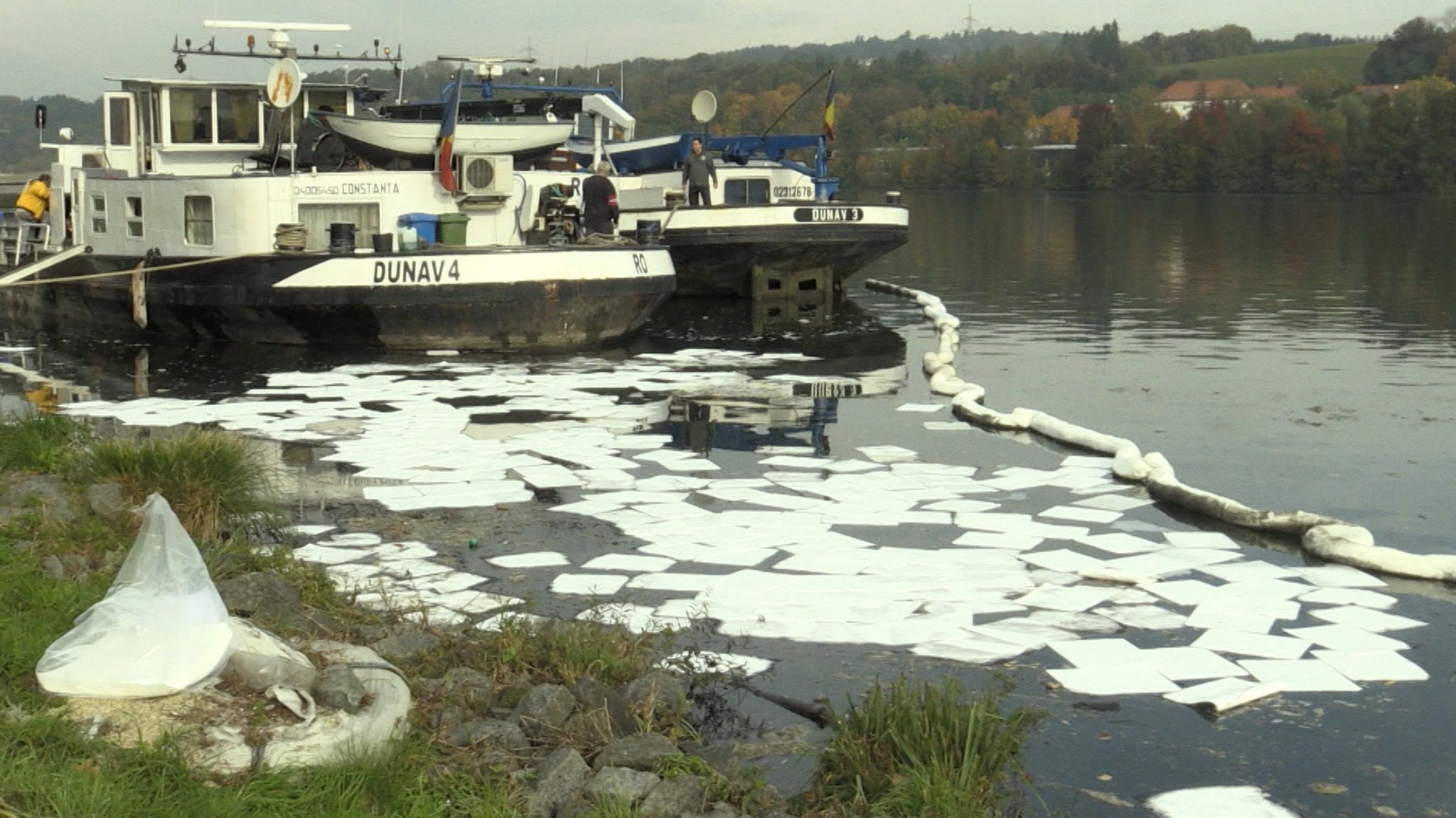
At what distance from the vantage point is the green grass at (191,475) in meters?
7.96

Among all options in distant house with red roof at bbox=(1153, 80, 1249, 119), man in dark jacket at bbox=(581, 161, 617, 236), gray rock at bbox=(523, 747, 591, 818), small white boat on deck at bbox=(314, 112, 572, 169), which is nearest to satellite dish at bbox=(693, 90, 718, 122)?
man in dark jacket at bbox=(581, 161, 617, 236)

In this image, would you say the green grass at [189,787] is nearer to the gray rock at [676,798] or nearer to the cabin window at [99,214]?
the gray rock at [676,798]

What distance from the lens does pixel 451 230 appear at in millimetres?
16938

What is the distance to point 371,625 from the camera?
21.0 ft

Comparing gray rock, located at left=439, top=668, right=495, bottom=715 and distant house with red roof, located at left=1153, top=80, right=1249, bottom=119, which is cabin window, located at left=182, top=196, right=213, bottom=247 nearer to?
gray rock, located at left=439, top=668, right=495, bottom=715

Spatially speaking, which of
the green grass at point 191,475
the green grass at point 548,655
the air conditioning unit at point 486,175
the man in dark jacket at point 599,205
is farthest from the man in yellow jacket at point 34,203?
the green grass at point 548,655

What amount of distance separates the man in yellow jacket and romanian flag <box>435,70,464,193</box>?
20.8 feet

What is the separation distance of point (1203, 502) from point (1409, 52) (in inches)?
5498

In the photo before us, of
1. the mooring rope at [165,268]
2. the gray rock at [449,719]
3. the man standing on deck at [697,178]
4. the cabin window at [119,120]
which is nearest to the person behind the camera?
the gray rock at [449,719]

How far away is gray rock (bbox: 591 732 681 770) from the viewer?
197 inches

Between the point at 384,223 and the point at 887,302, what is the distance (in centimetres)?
930

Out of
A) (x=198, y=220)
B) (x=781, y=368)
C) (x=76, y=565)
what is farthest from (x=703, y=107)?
(x=76, y=565)

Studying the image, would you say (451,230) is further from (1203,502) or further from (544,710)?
(544,710)

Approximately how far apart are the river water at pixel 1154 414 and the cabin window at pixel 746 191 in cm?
234
